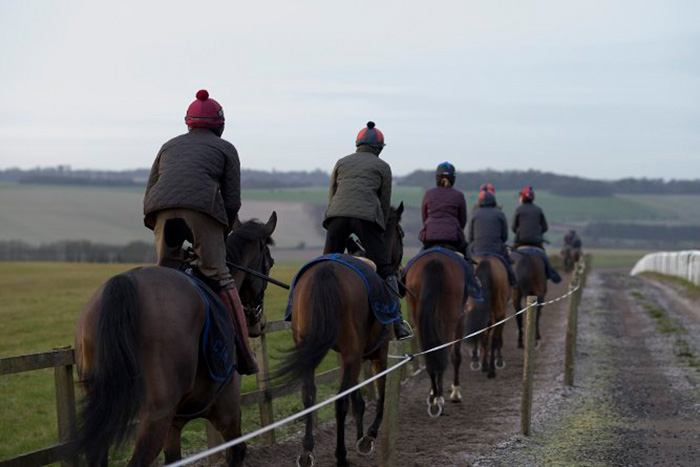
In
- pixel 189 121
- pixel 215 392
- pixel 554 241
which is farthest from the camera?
pixel 554 241

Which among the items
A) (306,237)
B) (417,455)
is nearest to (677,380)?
(417,455)

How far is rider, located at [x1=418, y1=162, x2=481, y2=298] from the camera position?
12.5m

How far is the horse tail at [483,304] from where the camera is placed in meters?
14.4

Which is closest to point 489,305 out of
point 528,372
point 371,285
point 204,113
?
point 528,372

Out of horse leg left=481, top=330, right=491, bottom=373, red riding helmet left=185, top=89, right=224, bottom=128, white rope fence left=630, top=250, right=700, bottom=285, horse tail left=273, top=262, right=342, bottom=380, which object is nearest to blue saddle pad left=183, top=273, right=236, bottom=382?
red riding helmet left=185, top=89, right=224, bottom=128

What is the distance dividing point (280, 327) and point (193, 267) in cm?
368

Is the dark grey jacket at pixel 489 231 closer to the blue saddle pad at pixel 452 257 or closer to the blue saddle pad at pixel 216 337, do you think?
the blue saddle pad at pixel 452 257

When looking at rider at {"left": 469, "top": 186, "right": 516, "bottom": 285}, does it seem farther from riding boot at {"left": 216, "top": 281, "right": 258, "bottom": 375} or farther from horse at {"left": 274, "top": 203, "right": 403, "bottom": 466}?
riding boot at {"left": 216, "top": 281, "right": 258, "bottom": 375}

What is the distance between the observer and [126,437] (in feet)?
18.8

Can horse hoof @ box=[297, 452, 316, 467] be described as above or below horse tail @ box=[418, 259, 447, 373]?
below

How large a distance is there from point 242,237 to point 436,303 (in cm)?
426

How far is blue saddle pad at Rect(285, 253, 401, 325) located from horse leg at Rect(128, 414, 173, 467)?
3394 millimetres

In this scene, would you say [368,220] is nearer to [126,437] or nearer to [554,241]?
[126,437]

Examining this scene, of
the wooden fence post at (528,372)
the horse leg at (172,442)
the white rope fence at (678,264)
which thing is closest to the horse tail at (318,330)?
the horse leg at (172,442)
